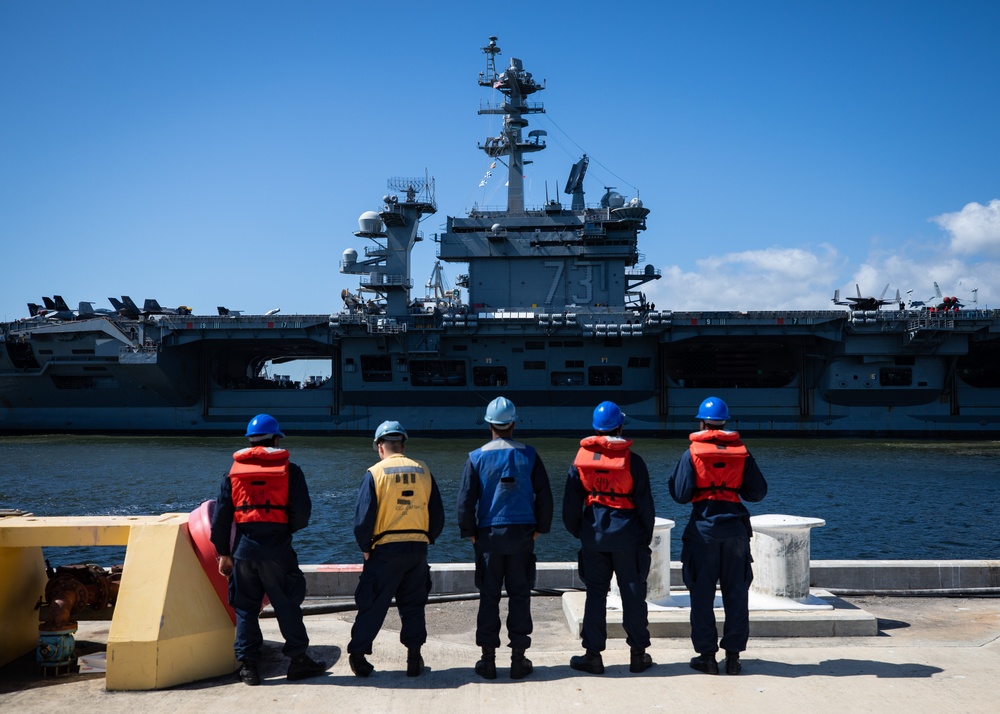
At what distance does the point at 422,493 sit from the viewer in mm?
4219

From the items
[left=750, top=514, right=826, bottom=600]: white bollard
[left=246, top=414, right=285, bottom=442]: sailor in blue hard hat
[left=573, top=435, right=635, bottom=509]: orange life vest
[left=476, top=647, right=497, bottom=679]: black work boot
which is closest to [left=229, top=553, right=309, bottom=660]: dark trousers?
[left=246, top=414, right=285, bottom=442]: sailor in blue hard hat

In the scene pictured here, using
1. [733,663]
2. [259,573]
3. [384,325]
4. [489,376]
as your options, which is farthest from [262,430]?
[489,376]

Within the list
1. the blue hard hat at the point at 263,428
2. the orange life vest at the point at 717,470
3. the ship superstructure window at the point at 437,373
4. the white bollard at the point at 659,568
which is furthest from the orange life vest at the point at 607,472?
the ship superstructure window at the point at 437,373

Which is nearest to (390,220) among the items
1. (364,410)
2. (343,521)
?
(364,410)

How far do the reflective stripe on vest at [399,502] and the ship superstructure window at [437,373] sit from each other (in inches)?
940

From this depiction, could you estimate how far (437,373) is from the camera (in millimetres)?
28250

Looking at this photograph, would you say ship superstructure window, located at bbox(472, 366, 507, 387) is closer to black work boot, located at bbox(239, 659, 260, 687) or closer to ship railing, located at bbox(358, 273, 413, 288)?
ship railing, located at bbox(358, 273, 413, 288)

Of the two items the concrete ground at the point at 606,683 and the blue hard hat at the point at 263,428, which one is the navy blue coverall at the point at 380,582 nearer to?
the concrete ground at the point at 606,683

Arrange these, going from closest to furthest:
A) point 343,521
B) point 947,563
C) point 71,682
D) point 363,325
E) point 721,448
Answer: point 71,682 → point 721,448 → point 947,563 → point 343,521 → point 363,325

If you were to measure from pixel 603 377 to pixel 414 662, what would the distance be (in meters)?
24.1

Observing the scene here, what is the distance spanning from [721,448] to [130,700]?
323 cm

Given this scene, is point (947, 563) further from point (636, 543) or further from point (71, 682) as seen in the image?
point (71, 682)

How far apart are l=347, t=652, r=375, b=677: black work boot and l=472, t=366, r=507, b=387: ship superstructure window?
2375 centimetres

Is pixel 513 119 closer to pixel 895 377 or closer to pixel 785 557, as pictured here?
pixel 895 377
